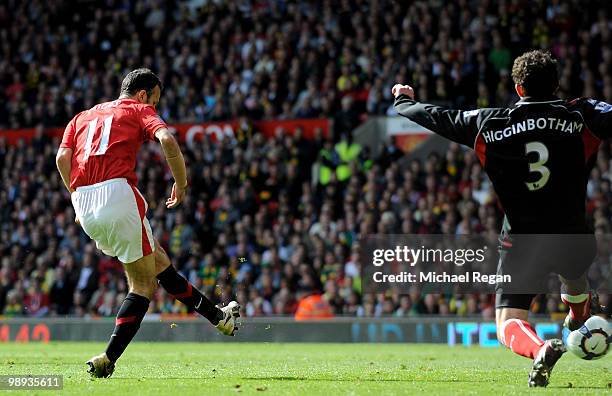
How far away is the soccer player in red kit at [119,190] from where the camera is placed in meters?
7.46

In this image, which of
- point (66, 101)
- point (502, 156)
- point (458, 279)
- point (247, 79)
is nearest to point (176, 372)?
point (502, 156)

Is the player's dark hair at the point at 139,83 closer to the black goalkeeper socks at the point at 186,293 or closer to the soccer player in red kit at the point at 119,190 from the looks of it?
the soccer player in red kit at the point at 119,190

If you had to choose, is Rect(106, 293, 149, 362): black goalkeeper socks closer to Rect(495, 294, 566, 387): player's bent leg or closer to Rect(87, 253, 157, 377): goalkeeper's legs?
Rect(87, 253, 157, 377): goalkeeper's legs

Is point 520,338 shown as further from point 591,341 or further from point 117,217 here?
point 117,217

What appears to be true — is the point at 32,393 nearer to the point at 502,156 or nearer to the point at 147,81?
the point at 147,81

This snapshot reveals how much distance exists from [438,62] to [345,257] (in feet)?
14.1

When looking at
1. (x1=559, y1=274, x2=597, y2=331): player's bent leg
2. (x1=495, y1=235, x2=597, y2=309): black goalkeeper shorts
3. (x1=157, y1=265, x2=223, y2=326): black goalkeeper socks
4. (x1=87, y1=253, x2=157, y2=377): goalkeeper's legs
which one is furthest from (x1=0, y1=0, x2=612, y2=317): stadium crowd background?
(x1=495, y1=235, x2=597, y2=309): black goalkeeper shorts

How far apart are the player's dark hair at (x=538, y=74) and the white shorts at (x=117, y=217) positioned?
282 cm

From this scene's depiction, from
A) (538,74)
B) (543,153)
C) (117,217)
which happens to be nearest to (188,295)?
(117,217)

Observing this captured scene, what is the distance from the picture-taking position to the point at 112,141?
24.9ft

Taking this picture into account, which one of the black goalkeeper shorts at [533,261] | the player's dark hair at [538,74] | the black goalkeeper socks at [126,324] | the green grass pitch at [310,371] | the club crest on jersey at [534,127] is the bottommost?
the green grass pitch at [310,371]

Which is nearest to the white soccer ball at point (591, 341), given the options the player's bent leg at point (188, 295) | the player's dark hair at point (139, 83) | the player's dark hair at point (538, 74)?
the player's dark hair at point (538, 74)

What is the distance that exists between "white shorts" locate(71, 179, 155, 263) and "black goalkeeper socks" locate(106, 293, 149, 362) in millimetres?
297

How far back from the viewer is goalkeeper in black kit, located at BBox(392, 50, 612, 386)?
20.9 feet
